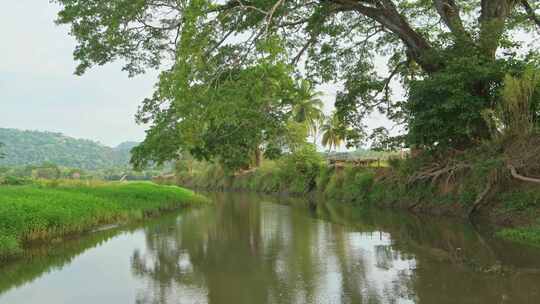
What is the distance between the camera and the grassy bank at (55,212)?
35.0 ft

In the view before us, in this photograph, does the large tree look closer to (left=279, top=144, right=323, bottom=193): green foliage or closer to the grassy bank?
the grassy bank

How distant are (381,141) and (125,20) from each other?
38.3ft

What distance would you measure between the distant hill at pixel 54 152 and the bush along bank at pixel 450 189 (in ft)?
332

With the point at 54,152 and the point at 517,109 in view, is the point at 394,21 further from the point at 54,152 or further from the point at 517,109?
the point at 54,152

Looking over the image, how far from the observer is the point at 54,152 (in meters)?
143

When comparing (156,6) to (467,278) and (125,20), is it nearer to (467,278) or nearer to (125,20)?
(125,20)

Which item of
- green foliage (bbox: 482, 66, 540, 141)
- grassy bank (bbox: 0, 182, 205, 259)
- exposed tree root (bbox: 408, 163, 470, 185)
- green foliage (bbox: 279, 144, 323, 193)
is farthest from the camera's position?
green foliage (bbox: 279, 144, 323, 193)

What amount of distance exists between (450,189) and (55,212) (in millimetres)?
13222

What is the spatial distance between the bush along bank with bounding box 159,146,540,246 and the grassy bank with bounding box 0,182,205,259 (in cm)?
1065

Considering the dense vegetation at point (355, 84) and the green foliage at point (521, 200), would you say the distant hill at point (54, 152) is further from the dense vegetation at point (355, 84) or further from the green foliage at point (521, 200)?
the green foliage at point (521, 200)

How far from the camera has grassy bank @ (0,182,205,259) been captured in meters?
10.7

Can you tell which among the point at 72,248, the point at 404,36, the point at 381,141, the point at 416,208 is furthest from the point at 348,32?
the point at 72,248

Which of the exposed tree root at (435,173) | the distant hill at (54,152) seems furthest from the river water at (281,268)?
the distant hill at (54,152)

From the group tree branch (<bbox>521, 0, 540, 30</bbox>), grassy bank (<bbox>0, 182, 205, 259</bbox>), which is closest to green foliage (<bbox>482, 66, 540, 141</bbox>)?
tree branch (<bbox>521, 0, 540, 30</bbox>)
